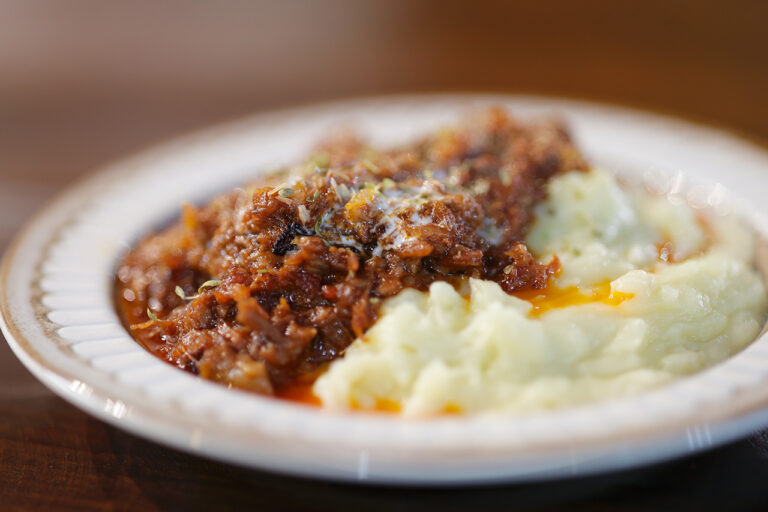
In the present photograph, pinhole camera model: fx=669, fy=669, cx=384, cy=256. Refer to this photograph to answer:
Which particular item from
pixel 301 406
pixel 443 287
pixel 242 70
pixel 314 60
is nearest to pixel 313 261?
pixel 443 287

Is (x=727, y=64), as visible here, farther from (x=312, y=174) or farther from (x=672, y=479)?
(x=672, y=479)

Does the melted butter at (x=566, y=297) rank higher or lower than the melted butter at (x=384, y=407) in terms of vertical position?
higher

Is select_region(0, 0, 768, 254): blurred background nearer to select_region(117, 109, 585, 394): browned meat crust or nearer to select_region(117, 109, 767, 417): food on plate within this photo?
select_region(117, 109, 767, 417): food on plate

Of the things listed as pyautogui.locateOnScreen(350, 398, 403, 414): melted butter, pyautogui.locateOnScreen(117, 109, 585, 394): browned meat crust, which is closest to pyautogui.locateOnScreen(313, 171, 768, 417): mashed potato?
pyautogui.locateOnScreen(350, 398, 403, 414): melted butter

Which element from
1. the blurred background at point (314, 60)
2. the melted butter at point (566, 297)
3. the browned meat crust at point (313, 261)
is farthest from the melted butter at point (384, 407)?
the blurred background at point (314, 60)

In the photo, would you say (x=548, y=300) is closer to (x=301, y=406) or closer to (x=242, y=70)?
(x=301, y=406)

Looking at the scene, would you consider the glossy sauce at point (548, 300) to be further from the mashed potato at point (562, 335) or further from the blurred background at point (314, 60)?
the blurred background at point (314, 60)

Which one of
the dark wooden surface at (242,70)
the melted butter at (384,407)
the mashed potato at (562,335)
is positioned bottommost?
the melted butter at (384,407)
